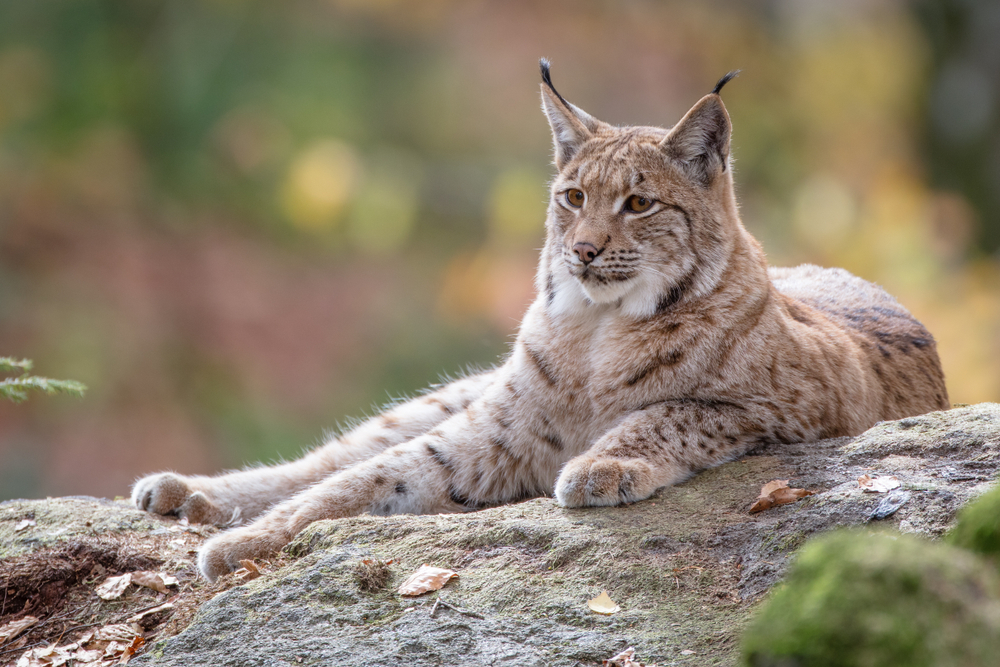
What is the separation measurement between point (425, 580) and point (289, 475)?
207 cm

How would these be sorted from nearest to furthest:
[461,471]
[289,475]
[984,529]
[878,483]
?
[984,529] → [878,483] → [461,471] → [289,475]

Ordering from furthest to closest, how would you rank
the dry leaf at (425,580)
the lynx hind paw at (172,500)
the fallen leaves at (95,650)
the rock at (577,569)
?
the lynx hind paw at (172,500) → the fallen leaves at (95,650) → the dry leaf at (425,580) → the rock at (577,569)

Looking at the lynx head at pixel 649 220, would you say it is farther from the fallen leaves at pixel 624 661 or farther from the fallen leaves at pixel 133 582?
the fallen leaves at pixel 133 582

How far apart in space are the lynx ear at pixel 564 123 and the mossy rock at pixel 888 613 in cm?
331

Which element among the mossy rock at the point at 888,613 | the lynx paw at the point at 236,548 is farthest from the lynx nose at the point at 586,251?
the mossy rock at the point at 888,613

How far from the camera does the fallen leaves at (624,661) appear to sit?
8.36 feet

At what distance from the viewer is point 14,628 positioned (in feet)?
11.6

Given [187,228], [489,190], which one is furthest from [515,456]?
[187,228]

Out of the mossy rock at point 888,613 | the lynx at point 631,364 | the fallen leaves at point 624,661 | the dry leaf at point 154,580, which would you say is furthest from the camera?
the lynx at point 631,364

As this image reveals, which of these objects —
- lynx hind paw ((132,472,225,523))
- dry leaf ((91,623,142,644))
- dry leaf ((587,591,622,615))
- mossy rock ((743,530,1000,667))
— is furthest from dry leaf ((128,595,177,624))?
mossy rock ((743,530,1000,667))

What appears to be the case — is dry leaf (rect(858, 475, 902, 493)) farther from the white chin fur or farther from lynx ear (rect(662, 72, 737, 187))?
lynx ear (rect(662, 72, 737, 187))

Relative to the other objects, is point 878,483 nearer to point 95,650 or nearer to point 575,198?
point 575,198

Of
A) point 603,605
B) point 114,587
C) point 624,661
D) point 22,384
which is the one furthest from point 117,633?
point 624,661

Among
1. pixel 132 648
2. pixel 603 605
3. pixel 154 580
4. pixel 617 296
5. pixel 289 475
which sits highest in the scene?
pixel 617 296
